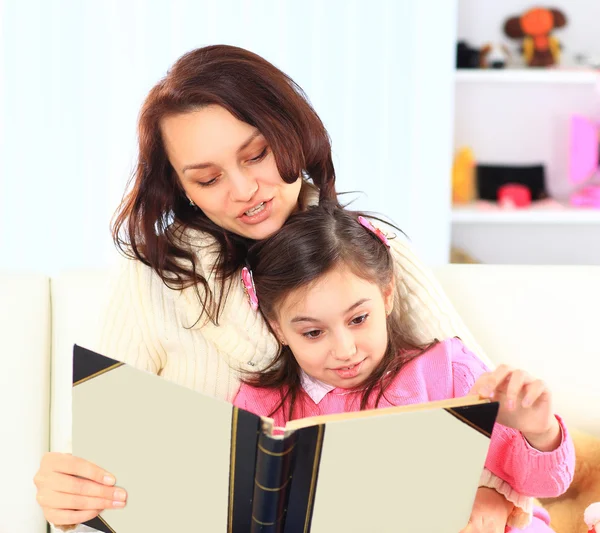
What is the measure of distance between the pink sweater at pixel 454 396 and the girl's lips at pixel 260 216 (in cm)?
26

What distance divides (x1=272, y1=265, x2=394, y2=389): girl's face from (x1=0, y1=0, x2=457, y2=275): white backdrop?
141cm

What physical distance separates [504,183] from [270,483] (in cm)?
212

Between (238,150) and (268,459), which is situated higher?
(238,150)

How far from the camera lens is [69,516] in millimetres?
1069

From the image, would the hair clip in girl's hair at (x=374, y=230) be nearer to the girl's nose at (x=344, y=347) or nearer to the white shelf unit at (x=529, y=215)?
the girl's nose at (x=344, y=347)

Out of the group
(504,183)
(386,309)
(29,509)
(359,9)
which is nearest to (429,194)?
(504,183)

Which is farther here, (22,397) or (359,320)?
(22,397)

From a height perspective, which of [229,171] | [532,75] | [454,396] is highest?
[532,75]

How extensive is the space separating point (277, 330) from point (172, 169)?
0.30 meters

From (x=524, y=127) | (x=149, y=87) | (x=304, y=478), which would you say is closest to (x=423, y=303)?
(x=304, y=478)

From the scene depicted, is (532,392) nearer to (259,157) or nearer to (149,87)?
(259,157)

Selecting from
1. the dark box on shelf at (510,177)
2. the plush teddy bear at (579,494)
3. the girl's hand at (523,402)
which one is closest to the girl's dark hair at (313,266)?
the girl's hand at (523,402)

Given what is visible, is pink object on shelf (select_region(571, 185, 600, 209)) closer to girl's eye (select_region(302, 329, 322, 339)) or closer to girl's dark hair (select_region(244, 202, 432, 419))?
girl's dark hair (select_region(244, 202, 432, 419))

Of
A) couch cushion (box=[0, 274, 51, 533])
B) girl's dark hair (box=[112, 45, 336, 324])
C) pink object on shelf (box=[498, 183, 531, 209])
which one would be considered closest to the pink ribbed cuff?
girl's dark hair (box=[112, 45, 336, 324])
